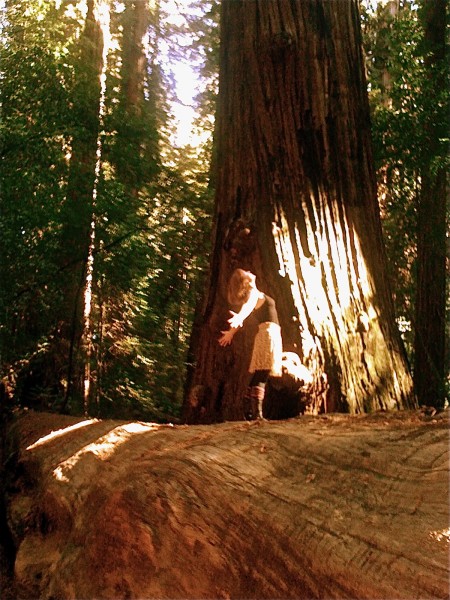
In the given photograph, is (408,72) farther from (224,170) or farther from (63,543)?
(63,543)

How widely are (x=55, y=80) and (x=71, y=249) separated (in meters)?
2.37

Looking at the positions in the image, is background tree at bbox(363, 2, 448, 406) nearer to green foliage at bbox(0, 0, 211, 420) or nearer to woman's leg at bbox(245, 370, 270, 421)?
green foliage at bbox(0, 0, 211, 420)

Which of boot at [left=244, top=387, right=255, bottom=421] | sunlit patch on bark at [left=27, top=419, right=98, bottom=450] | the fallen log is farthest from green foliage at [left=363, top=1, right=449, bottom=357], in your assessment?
sunlit patch on bark at [left=27, top=419, right=98, bottom=450]

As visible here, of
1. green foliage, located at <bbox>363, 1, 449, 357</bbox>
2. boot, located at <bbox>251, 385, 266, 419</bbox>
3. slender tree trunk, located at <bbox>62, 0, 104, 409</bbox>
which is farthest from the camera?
slender tree trunk, located at <bbox>62, 0, 104, 409</bbox>

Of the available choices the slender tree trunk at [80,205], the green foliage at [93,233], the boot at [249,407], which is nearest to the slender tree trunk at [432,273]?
the boot at [249,407]

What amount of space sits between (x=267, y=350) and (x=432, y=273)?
13.6ft

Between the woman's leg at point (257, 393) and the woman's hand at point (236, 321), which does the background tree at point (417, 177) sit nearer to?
the woman's hand at point (236, 321)

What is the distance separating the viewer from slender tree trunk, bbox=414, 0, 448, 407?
7078 millimetres

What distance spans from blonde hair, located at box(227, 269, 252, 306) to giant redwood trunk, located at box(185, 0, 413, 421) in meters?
0.24

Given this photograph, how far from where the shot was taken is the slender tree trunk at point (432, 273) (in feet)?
23.2

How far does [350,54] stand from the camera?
5156mm

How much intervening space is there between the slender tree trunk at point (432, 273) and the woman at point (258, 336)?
3650mm

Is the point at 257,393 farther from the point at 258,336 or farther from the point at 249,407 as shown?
the point at 258,336

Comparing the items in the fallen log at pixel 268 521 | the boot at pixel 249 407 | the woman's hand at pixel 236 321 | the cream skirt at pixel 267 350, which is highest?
the woman's hand at pixel 236 321
